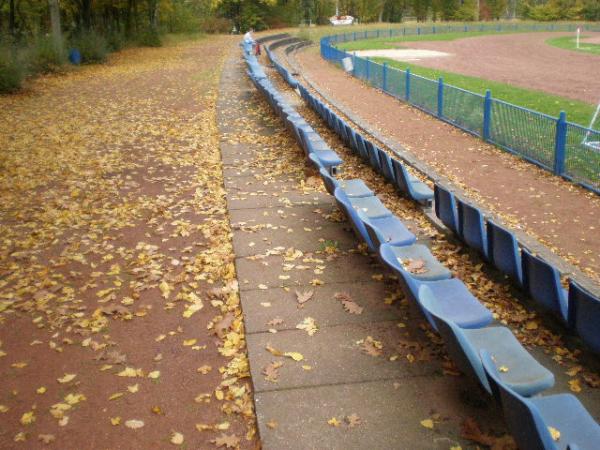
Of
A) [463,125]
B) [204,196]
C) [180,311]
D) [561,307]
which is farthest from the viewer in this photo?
[463,125]

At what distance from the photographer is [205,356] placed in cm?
508

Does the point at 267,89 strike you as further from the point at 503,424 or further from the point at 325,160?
the point at 503,424

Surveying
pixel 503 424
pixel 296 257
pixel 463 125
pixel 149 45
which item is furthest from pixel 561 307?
pixel 149 45

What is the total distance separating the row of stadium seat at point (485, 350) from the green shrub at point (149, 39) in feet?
126

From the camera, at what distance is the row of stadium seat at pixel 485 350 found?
3.35m

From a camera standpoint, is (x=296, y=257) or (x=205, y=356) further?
(x=296, y=257)

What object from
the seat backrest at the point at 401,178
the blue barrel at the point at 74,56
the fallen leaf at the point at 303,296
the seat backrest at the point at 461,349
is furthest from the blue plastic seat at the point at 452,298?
the blue barrel at the point at 74,56

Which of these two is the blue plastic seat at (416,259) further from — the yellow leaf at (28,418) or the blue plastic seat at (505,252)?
the yellow leaf at (28,418)

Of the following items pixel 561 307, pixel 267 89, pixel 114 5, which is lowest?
pixel 561 307

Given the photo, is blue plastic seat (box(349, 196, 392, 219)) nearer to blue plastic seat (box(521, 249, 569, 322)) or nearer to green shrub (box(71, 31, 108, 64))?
blue plastic seat (box(521, 249, 569, 322))

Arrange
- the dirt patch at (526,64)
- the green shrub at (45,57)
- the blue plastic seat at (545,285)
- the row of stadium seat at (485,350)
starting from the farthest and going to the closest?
the green shrub at (45,57) < the dirt patch at (526,64) < the blue plastic seat at (545,285) < the row of stadium seat at (485,350)

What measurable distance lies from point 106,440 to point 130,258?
3247 millimetres

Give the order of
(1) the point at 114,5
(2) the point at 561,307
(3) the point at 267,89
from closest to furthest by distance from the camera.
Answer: (2) the point at 561,307 < (3) the point at 267,89 < (1) the point at 114,5

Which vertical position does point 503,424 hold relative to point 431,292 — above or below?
below
